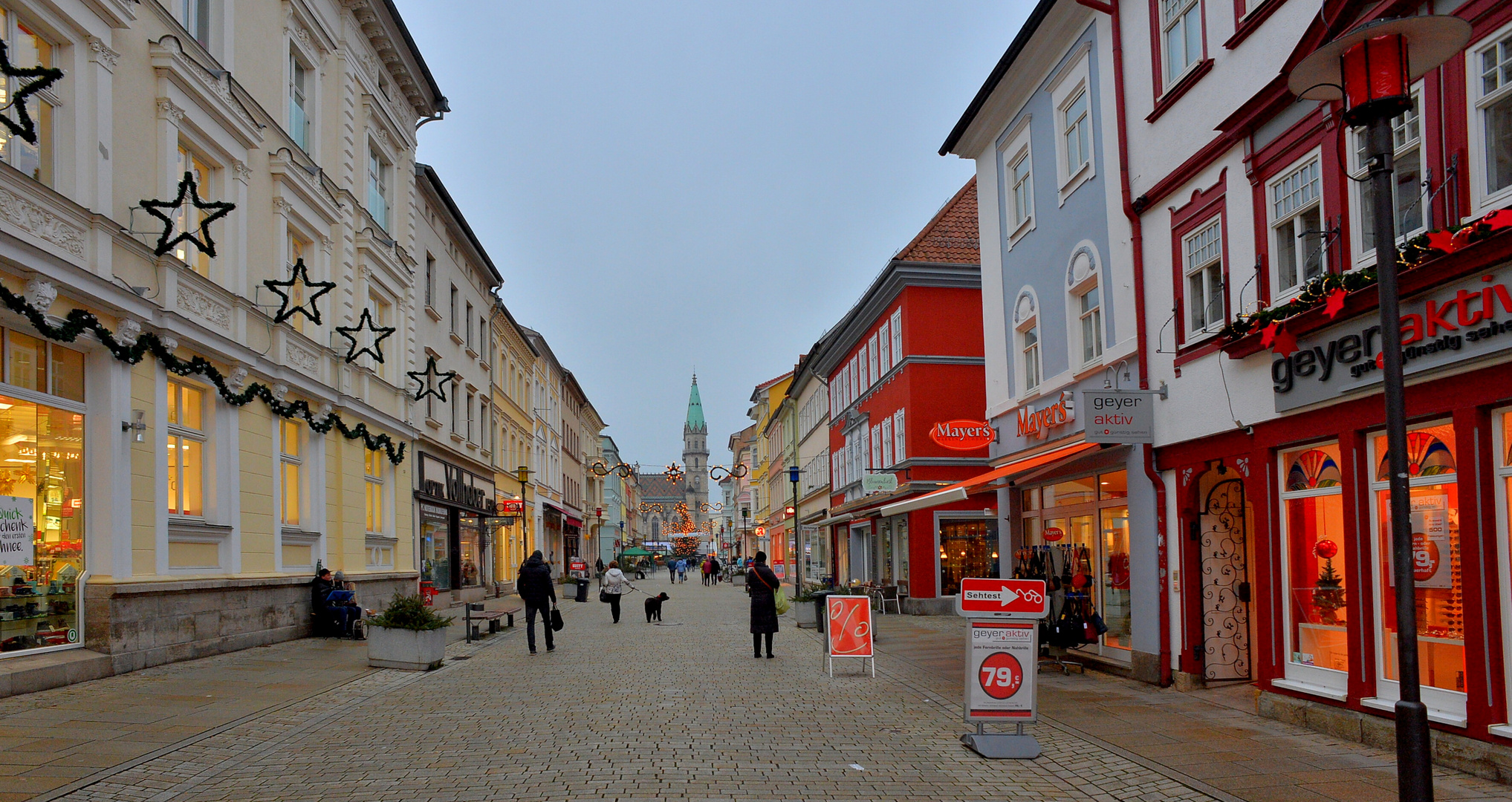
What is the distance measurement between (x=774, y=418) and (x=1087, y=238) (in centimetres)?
5028

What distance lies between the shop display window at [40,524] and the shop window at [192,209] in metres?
3.53

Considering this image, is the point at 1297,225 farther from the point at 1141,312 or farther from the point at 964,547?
the point at 964,547

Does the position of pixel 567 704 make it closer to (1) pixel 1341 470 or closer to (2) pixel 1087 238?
(1) pixel 1341 470

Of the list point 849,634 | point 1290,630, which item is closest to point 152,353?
point 849,634

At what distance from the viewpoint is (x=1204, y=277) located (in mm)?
12352

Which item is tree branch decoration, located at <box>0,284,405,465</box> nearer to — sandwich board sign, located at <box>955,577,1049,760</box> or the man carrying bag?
the man carrying bag

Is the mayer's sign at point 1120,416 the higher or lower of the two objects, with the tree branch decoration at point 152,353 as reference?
lower

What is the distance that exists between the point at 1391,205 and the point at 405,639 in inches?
516

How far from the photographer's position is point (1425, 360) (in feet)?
26.7

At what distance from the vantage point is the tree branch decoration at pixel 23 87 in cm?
1041

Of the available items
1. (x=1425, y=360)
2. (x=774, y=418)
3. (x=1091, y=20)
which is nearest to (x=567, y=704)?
(x=1425, y=360)

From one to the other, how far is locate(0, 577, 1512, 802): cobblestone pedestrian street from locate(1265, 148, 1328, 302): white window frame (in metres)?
4.13

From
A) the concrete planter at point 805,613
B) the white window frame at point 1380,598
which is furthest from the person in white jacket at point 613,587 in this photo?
the white window frame at point 1380,598

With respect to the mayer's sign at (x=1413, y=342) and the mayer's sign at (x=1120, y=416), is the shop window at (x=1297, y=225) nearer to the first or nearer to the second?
the mayer's sign at (x=1413, y=342)
